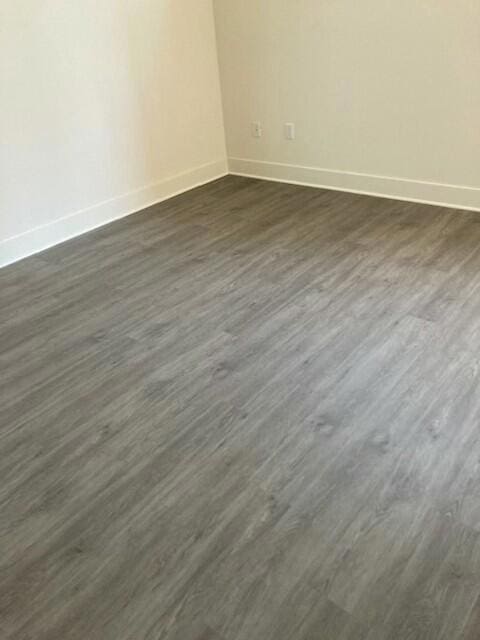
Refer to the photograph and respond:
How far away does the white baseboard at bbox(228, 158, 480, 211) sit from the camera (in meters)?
3.55

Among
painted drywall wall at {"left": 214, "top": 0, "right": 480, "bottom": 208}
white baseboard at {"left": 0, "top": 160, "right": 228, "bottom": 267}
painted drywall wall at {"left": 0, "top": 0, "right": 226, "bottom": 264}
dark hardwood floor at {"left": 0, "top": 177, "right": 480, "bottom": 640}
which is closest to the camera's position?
dark hardwood floor at {"left": 0, "top": 177, "right": 480, "bottom": 640}

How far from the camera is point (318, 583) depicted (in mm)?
1434

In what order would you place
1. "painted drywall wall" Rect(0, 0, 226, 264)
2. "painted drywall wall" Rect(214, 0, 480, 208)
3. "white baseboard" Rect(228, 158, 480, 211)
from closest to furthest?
"painted drywall wall" Rect(0, 0, 226, 264)
"painted drywall wall" Rect(214, 0, 480, 208)
"white baseboard" Rect(228, 158, 480, 211)

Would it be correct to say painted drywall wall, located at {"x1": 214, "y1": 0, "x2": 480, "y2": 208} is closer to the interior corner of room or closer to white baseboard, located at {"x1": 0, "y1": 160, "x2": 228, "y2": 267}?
the interior corner of room

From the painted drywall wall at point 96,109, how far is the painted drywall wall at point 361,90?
355mm

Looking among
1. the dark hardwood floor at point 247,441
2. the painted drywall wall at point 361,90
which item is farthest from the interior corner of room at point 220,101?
the dark hardwood floor at point 247,441

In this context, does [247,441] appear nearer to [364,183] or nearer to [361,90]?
[364,183]

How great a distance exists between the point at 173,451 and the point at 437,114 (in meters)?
2.64

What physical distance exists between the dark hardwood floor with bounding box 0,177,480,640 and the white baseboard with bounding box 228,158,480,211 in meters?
0.29

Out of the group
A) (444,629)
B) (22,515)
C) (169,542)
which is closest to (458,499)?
(444,629)

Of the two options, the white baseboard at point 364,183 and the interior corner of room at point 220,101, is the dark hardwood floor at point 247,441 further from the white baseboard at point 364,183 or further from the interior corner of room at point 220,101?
the interior corner of room at point 220,101

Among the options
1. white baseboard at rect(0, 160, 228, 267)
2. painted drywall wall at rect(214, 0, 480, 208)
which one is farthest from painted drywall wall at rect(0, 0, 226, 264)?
painted drywall wall at rect(214, 0, 480, 208)

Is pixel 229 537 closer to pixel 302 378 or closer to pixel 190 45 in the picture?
pixel 302 378

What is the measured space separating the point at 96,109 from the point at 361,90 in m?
1.65
